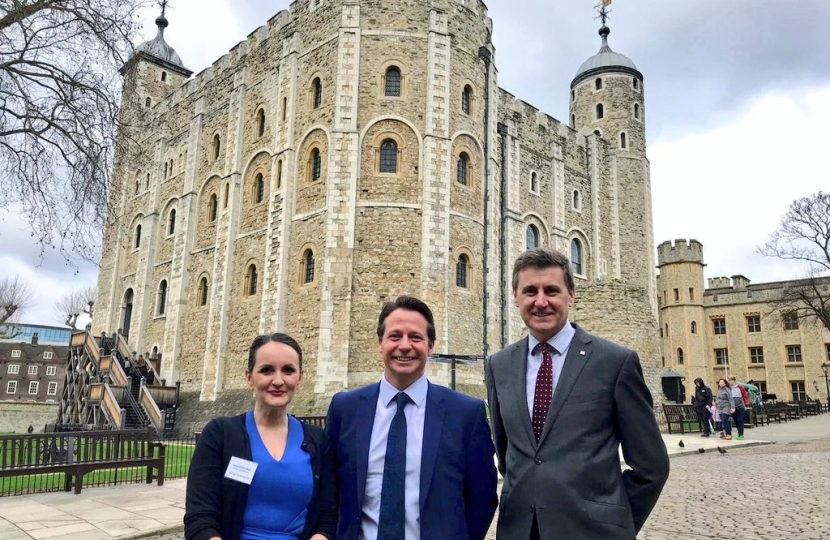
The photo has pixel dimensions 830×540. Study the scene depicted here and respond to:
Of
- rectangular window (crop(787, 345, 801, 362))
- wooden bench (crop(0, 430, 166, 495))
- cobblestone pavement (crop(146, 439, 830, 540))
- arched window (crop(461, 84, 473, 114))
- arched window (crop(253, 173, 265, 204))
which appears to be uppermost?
arched window (crop(461, 84, 473, 114))

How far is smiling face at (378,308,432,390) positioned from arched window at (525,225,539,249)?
24036 millimetres

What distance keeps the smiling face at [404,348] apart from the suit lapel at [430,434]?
0.42 feet

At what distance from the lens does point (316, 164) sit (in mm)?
21172

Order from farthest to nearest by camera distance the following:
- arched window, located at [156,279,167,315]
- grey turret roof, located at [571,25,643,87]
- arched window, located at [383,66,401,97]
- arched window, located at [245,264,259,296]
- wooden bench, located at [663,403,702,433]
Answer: grey turret roof, located at [571,25,643,87]
arched window, located at [156,279,167,315]
arched window, located at [245,264,259,296]
arched window, located at [383,66,401,97]
wooden bench, located at [663,403,702,433]

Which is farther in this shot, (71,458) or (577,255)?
(577,255)

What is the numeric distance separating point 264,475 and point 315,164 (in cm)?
1924

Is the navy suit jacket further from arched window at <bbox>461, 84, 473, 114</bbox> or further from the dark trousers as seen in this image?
arched window at <bbox>461, 84, 473, 114</bbox>

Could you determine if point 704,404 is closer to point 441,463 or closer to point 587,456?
point 587,456

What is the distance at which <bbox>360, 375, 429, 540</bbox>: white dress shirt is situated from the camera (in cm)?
260

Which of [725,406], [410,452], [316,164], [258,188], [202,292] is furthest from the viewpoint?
[202,292]

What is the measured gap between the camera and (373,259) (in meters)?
19.4

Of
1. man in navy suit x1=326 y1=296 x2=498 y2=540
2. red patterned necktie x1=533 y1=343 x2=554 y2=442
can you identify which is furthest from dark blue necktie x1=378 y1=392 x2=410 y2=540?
red patterned necktie x1=533 y1=343 x2=554 y2=442

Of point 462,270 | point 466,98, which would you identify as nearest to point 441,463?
point 462,270

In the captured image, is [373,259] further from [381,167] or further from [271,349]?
[271,349]
